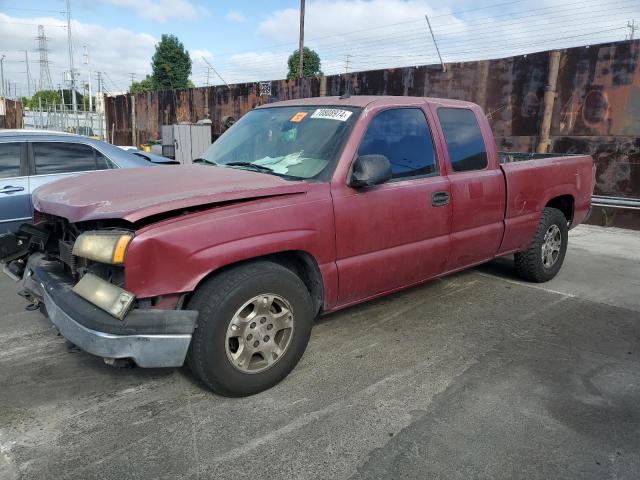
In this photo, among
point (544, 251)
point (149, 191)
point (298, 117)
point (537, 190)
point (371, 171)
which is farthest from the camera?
point (544, 251)

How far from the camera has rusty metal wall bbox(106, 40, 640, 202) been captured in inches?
336

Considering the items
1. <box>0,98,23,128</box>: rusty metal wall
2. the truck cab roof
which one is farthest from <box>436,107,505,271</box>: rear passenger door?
<box>0,98,23,128</box>: rusty metal wall

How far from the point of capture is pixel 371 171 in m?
3.29

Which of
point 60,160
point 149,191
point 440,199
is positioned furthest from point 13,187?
point 440,199

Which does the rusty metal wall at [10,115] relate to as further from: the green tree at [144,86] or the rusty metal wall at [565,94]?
the green tree at [144,86]

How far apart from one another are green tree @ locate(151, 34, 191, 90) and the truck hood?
60.0 metres

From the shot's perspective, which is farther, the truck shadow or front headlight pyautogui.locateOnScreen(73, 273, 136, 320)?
the truck shadow

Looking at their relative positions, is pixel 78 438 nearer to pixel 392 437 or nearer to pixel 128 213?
pixel 128 213

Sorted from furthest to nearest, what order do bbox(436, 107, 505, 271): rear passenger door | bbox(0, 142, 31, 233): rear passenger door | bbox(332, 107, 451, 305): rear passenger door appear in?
bbox(0, 142, 31, 233): rear passenger door
bbox(436, 107, 505, 271): rear passenger door
bbox(332, 107, 451, 305): rear passenger door

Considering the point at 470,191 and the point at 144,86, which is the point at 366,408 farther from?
the point at 144,86

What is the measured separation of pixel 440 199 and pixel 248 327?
190 centimetres

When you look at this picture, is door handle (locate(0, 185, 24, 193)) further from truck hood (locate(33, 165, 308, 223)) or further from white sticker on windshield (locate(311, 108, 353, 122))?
white sticker on windshield (locate(311, 108, 353, 122))

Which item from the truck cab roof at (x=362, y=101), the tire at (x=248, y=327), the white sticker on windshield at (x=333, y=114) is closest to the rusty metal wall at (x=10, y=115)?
the truck cab roof at (x=362, y=101)

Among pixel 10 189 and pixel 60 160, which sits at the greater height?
pixel 60 160
